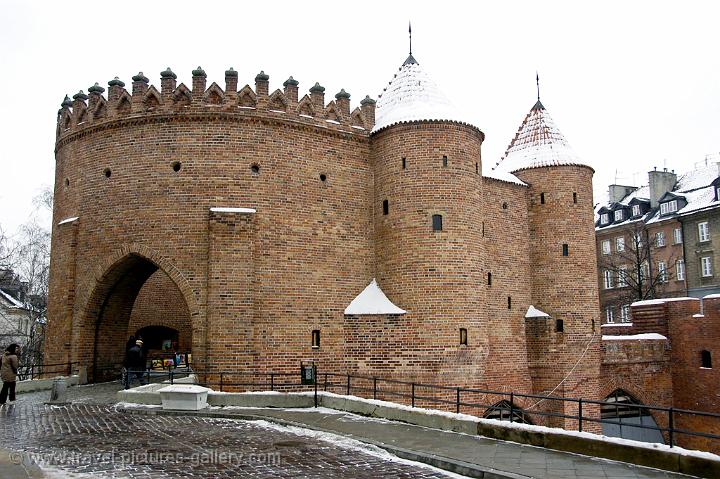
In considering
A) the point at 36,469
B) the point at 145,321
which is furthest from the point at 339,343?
the point at 36,469

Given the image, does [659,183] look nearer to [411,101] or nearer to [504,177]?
[504,177]

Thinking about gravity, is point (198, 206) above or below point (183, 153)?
below

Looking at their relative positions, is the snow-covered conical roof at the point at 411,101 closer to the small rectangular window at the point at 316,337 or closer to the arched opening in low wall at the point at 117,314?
the small rectangular window at the point at 316,337

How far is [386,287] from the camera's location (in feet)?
62.1

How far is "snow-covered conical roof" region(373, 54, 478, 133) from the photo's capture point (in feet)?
63.2

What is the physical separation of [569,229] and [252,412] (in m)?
13.9

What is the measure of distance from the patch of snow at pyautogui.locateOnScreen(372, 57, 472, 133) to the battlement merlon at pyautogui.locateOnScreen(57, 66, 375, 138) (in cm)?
127

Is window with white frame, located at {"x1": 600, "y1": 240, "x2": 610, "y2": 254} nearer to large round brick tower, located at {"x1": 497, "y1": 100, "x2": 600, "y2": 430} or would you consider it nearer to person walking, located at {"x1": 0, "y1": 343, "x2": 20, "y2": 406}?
large round brick tower, located at {"x1": 497, "y1": 100, "x2": 600, "y2": 430}

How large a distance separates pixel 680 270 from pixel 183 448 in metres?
38.1

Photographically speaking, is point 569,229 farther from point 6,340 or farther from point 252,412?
point 6,340

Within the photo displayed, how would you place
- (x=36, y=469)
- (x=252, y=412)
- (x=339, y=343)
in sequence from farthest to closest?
(x=339, y=343), (x=252, y=412), (x=36, y=469)

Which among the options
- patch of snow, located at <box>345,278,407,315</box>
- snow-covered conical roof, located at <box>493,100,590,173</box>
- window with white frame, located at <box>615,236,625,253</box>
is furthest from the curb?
window with white frame, located at <box>615,236,625,253</box>

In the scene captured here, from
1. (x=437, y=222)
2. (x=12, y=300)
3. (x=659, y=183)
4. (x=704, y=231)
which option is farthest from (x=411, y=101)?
(x=12, y=300)

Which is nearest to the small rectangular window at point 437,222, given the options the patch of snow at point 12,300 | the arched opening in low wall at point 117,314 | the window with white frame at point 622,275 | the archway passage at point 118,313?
the arched opening in low wall at point 117,314
